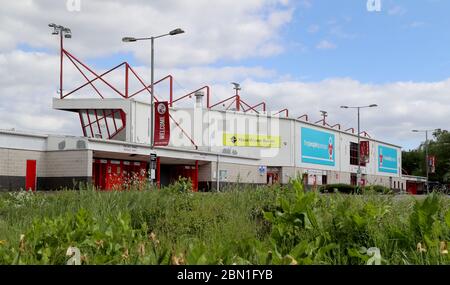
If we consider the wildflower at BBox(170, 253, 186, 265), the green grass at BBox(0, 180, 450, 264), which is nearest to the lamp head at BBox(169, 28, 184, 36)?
the green grass at BBox(0, 180, 450, 264)

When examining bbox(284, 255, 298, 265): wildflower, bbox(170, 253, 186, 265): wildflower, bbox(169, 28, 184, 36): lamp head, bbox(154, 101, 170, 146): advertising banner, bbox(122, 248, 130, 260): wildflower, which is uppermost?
bbox(169, 28, 184, 36): lamp head

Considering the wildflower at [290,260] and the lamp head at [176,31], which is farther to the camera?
the lamp head at [176,31]

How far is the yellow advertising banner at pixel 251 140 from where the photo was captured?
202 ft

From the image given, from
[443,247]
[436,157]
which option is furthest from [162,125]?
[436,157]

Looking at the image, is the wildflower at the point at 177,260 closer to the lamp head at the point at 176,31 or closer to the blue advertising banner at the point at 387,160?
the lamp head at the point at 176,31

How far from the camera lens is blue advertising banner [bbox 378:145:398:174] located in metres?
91.9

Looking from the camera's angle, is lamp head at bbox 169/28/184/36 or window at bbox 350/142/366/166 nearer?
lamp head at bbox 169/28/184/36

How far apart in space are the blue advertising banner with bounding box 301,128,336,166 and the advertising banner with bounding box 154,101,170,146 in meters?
30.9

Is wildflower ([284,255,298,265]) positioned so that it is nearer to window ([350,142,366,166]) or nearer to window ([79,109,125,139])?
window ([79,109,125,139])

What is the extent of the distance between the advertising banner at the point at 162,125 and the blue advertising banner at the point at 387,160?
2310 inches

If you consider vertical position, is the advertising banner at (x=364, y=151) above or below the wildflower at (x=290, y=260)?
above

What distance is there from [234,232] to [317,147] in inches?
2597

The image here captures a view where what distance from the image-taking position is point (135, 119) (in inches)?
1914

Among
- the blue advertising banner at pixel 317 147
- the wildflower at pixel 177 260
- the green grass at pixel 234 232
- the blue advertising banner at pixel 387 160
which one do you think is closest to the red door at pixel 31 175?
the green grass at pixel 234 232
